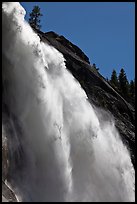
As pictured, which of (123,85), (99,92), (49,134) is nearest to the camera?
(49,134)

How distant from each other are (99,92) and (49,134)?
11.3 meters

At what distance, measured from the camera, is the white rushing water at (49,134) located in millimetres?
18500

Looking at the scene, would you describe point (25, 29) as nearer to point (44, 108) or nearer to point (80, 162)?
point (44, 108)

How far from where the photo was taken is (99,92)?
100 ft

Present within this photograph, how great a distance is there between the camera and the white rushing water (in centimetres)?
1850

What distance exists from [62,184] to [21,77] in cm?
573

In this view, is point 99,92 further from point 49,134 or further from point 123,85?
point 123,85

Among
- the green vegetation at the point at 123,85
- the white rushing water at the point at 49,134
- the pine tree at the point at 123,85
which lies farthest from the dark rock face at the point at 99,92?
the pine tree at the point at 123,85

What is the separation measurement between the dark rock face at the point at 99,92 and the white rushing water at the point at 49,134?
4.79m

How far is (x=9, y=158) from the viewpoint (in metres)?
17.4

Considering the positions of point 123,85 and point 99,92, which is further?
point 123,85

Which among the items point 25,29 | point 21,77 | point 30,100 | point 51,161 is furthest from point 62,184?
point 25,29

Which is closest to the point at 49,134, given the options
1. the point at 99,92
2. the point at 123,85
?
the point at 99,92

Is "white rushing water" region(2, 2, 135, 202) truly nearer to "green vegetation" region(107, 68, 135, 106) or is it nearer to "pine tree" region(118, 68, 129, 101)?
"green vegetation" region(107, 68, 135, 106)
